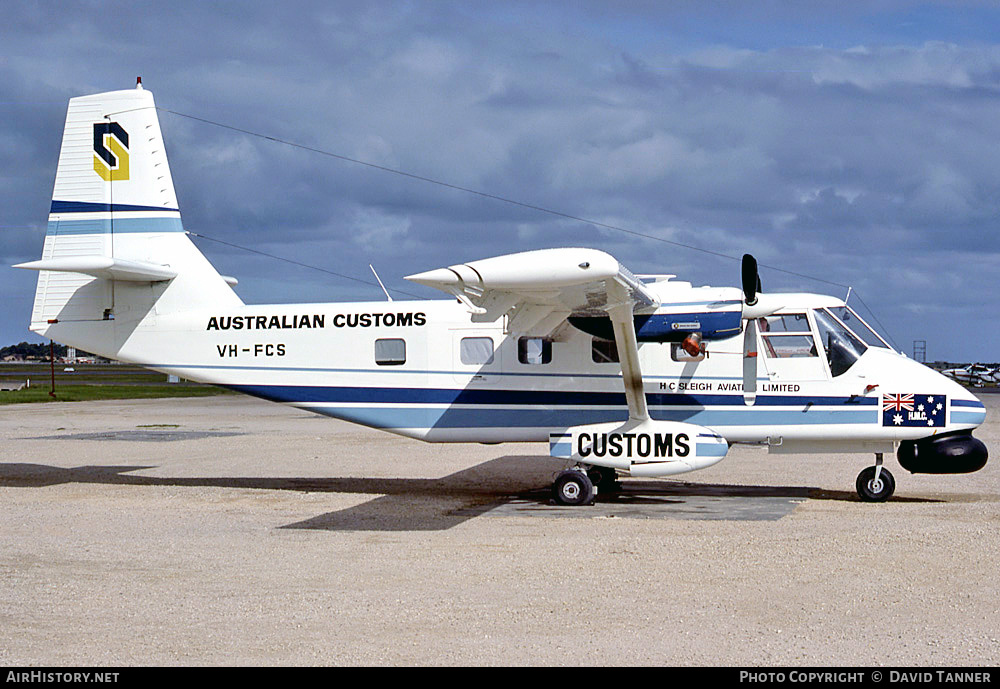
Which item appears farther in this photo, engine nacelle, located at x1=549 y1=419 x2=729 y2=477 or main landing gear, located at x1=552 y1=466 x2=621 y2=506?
main landing gear, located at x1=552 y1=466 x2=621 y2=506

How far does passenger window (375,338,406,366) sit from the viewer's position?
1512cm

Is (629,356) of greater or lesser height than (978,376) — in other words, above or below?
below

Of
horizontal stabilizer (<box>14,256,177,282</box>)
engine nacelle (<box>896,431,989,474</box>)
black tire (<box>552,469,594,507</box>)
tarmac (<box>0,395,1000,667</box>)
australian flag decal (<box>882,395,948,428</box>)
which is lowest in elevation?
tarmac (<box>0,395,1000,667</box>)

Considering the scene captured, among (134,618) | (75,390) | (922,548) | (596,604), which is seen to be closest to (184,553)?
(134,618)

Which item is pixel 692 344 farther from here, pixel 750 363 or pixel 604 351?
pixel 604 351

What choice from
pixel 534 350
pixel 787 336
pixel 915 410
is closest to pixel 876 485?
pixel 915 410

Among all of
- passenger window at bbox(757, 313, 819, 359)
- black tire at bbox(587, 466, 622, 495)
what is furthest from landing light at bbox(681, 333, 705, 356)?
black tire at bbox(587, 466, 622, 495)

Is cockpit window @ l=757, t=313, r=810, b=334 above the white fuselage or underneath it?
above

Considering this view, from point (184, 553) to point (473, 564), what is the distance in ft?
10.2

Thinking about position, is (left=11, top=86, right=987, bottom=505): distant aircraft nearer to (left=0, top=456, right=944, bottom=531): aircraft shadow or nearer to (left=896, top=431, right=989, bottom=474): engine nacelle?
(left=896, top=431, right=989, bottom=474): engine nacelle

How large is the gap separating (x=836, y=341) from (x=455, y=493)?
611 cm

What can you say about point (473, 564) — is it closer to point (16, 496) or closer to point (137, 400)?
point (16, 496)

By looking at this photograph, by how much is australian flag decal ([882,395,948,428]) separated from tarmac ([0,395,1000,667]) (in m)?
1.14

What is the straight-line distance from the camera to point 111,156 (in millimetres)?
16094
